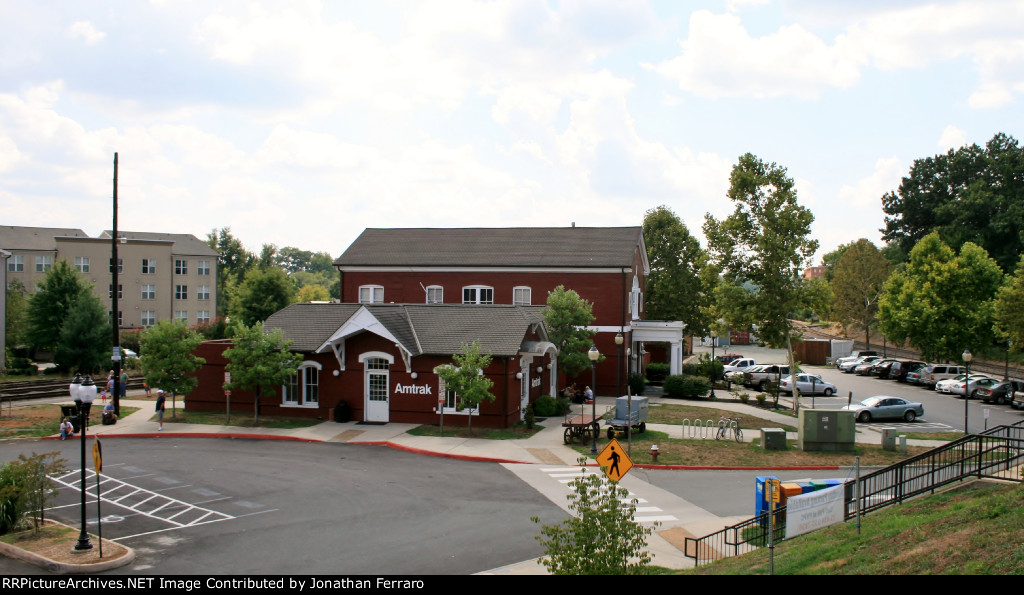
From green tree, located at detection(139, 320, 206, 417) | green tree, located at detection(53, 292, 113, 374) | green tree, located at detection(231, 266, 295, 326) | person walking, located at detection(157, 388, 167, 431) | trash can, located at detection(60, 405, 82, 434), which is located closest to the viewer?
trash can, located at detection(60, 405, 82, 434)

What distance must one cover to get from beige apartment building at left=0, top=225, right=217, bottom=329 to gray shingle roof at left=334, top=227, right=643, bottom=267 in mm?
27952

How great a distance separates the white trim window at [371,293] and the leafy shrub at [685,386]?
19.3 metres

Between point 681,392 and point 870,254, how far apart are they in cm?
4551

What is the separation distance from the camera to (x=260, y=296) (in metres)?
62.4

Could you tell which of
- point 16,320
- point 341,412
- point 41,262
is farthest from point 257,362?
point 41,262

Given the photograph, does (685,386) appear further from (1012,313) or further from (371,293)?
(1012,313)

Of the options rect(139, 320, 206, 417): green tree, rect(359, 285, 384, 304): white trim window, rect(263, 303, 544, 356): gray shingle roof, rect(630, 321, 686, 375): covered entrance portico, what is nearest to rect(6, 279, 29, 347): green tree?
rect(359, 285, 384, 304): white trim window

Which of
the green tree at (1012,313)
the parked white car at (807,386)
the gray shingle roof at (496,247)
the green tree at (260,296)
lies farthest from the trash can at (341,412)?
the green tree at (1012,313)

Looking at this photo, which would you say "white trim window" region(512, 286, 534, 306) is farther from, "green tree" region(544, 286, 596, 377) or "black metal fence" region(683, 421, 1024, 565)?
"black metal fence" region(683, 421, 1024, 565)

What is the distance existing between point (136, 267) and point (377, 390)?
48.5 metres

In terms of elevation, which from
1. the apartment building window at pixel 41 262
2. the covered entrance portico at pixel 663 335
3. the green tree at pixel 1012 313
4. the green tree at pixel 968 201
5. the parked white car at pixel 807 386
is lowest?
the parked white car at pixel 807 386

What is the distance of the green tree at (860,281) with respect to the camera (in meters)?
75.5

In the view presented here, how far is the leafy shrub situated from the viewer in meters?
41.2

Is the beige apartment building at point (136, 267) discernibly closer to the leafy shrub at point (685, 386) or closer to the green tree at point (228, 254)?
the green tree at point (228, 254)
